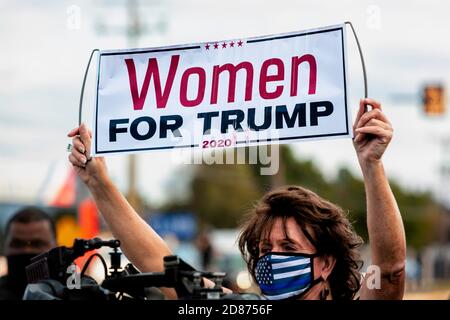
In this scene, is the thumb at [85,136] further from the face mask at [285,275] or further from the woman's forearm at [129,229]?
the face mask at [285,275]

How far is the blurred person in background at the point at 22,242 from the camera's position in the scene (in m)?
4.96

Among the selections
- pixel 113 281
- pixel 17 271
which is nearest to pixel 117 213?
pixel 113 281

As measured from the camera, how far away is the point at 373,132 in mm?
3135

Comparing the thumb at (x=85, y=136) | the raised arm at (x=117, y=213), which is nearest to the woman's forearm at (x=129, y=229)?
the raised arm at (x=117, y=213)

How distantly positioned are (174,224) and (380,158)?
1182 inches

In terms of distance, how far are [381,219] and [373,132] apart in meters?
0.29

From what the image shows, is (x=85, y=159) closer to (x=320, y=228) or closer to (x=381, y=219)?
(x=320, y=228)

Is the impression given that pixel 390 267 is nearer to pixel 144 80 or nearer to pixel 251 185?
pixel 144 80

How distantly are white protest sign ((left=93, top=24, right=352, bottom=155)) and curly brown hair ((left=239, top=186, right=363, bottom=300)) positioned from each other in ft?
0.78

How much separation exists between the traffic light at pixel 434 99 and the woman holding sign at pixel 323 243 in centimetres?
1992

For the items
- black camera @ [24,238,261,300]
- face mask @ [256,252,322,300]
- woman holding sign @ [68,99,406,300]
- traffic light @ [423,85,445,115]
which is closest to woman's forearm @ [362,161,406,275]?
woman holding sign @ [68,99,406,300]
